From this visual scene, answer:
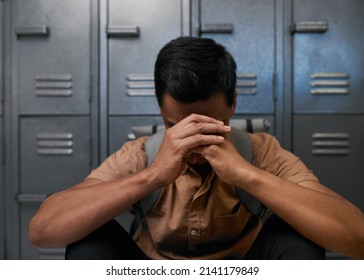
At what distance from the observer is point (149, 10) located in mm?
2539

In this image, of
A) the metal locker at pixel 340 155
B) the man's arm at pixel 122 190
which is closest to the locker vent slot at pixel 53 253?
the man's arm at pixel 122 190

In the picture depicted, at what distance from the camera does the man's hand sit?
1.22 m

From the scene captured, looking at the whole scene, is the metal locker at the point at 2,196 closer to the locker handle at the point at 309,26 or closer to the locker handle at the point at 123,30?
the locker handle at the point at 123,30

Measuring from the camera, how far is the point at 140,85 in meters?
2.54

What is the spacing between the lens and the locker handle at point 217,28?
2.51 meters

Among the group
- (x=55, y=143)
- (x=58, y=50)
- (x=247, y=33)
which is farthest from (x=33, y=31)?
(x=247, y=33)

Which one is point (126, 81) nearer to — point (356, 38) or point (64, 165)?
point (64, 165)

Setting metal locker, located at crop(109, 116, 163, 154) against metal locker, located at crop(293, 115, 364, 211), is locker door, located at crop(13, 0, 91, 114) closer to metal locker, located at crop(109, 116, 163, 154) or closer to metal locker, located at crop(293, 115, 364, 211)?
metal locker, located at crop(109, 116, 163, 154)

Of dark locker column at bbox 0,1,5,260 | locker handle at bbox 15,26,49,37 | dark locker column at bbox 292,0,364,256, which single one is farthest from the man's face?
dark locker column at bbox 0,1,5,260

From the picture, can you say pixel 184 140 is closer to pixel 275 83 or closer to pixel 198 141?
pixel 198 141

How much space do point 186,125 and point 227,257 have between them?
1.62ft

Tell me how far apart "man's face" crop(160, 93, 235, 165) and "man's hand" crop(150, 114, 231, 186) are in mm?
54

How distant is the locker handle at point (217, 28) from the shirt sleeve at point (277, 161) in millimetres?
1189
